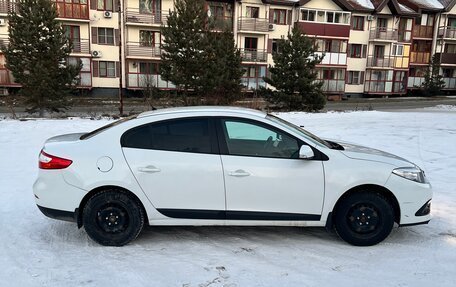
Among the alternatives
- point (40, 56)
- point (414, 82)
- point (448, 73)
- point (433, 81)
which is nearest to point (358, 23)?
point (414, 82)

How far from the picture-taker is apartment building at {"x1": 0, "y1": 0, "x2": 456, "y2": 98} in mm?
33909

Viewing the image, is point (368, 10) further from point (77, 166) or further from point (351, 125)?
point (77, 166)

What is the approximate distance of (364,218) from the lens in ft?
14.3

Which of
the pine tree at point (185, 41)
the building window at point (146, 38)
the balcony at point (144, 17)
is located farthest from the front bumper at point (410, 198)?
the building window at point (146, 38)

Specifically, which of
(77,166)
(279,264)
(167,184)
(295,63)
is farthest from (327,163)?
(295,63)

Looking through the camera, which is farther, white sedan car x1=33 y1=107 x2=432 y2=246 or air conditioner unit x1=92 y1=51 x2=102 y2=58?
air conditioner unit x1=92 y1=51 x2=102 y2=58

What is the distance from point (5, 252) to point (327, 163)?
3.47 metres

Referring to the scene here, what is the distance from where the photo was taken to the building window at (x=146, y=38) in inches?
1378

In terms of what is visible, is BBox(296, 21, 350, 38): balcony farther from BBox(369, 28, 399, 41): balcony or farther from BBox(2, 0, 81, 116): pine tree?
BBox(2, 0, 81, 116): pine tree

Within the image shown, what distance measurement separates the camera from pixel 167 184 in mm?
4215

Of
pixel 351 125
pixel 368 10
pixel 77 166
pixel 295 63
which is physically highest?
pixel 368 10

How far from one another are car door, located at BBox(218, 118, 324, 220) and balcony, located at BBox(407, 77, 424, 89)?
1847 inches

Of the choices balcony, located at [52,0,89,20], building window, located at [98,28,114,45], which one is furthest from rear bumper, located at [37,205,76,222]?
building window, located at [98,28,114,45]

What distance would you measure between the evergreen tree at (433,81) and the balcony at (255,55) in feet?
64.1
